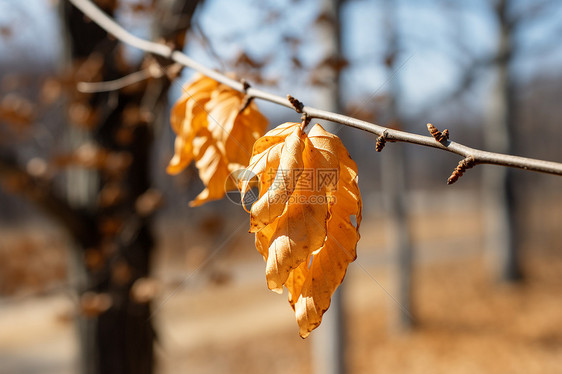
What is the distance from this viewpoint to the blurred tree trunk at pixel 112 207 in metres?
2.57

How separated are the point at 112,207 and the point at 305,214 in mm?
2520

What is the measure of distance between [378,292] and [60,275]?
8.28 m

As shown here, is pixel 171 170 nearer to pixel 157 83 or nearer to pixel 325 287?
pixel 325 287

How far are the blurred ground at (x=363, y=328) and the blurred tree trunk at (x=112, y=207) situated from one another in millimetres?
316

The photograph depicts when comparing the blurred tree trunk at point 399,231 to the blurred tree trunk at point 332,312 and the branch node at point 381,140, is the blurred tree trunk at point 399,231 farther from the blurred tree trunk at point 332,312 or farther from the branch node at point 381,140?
the branch node at point 381,140

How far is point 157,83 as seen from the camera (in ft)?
6.68

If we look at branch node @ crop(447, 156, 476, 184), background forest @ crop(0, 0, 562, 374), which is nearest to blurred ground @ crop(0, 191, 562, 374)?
background forest @ crop(0, 0, 562, 374)

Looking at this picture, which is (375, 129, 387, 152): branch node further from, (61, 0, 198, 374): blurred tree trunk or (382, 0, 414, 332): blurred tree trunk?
(382, 0, 414, 332): blurred tree trunk

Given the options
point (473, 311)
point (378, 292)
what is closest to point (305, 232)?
point (473, 311)

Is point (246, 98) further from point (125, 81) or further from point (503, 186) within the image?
point (503, 186)

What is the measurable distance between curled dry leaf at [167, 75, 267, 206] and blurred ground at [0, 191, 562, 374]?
5.88ft

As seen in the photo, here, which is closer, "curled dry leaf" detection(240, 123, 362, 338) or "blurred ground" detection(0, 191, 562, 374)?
"curled dry leaf" detection(240, 123, 362, 338)

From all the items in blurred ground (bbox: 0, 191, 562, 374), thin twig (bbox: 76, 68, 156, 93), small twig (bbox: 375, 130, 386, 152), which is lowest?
blurred ground (bbox: 0, 191, 562, 374)

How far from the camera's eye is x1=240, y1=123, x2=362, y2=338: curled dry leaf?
1.87ft
